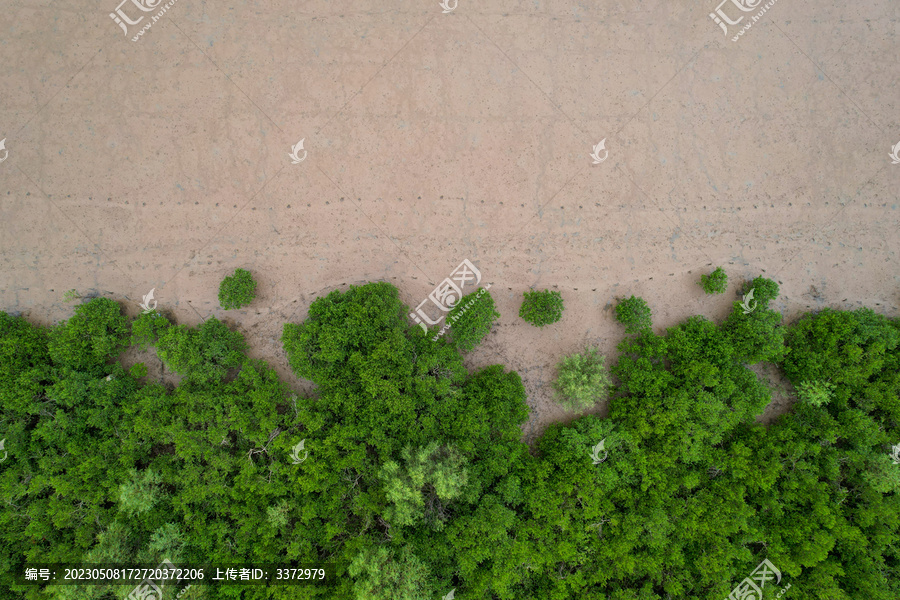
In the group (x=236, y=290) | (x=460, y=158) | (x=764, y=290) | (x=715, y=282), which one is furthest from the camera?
(x=460, y=158)

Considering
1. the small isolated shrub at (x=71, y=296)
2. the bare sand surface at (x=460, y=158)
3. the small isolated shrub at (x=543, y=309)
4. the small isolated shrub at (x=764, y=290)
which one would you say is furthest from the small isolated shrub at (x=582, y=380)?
the small isolated shrub at (x=71, y=296)

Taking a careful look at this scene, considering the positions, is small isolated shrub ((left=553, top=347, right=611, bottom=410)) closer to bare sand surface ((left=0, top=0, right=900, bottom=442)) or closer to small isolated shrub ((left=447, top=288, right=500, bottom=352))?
bare sand surface ((left=0, top=0, right=900, bottom=442))

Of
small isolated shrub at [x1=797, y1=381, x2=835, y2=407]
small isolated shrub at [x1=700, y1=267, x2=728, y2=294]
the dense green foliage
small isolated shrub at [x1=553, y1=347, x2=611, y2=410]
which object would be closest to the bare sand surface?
small isolated shrub at [x1=700, y1=267, x2=728, y2=294]

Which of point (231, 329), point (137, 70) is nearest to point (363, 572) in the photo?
point (231, 329)

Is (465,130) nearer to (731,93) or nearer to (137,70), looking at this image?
(731,93)

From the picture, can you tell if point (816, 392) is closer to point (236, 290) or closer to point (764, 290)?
point (764, 290)

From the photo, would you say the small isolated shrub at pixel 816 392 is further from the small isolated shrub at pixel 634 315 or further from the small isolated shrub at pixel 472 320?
the small isolated shrub at pixel 472 320

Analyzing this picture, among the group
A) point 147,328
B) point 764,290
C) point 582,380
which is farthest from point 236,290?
point 764,290
